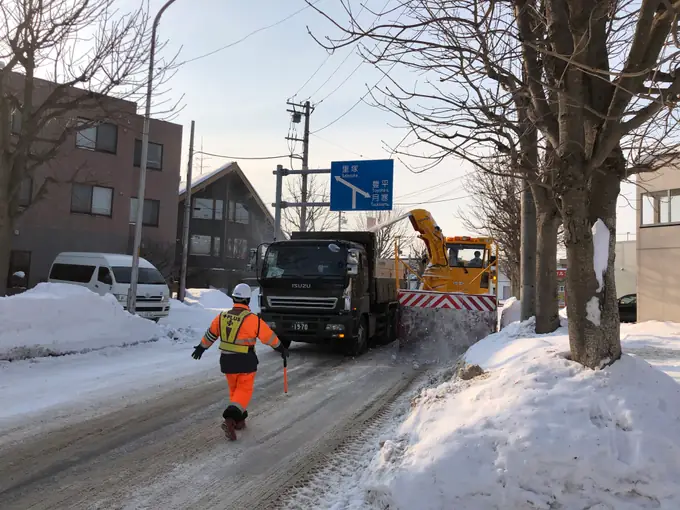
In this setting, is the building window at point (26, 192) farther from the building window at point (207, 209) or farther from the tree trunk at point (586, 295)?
the tree trunk at point (586, 295)

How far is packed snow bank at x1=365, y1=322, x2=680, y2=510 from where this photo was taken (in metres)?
3.46

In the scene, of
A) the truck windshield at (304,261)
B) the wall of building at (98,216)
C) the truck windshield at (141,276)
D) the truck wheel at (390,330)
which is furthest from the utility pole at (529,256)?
the wall of building at (98,216)

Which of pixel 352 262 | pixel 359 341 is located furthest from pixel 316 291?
pixel 359 341

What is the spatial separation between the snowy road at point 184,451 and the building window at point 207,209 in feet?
97.0

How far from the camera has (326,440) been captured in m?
5.67

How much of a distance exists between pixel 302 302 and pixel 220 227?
27.3 meters

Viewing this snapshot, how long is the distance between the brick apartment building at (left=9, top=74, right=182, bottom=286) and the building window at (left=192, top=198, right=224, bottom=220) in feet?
28.4

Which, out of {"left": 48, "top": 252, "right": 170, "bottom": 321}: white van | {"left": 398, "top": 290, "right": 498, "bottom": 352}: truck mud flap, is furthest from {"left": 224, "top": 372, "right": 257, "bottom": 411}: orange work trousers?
{"left": 48, "top": 252, "right": 170, "bottom": 321}: white van

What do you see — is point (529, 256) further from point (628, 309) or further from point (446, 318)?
point (628, 309)

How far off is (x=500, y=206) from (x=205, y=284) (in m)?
21.4

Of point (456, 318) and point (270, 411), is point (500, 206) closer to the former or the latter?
point (456, 318)

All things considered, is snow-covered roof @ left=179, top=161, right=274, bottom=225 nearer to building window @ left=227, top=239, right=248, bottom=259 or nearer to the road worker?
building window @ left=227, top=239, right=248, bottom=259


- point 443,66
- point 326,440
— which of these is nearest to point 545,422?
point 326,440

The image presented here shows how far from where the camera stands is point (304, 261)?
11.5 m
